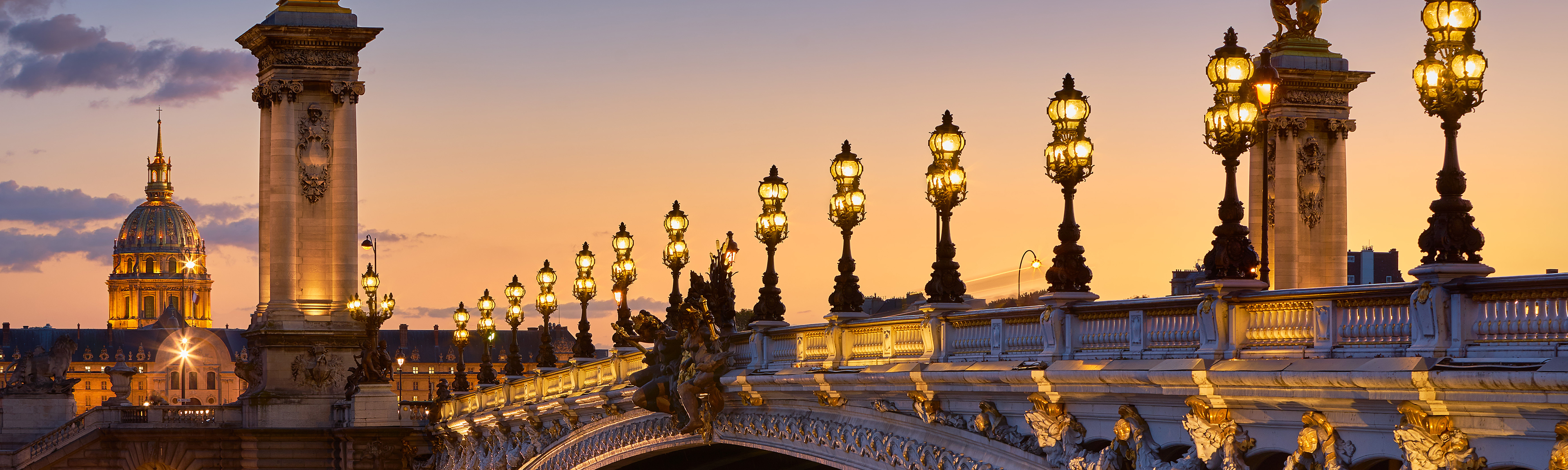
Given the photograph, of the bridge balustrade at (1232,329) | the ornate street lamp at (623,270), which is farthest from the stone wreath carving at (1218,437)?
the ornate street lamp at (623,270)

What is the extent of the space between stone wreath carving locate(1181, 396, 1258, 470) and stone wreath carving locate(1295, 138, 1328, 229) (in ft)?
118

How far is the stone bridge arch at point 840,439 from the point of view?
89.5 feet

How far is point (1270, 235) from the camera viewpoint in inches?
2277

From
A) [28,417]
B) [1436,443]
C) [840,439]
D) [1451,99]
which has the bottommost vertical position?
[28,417]

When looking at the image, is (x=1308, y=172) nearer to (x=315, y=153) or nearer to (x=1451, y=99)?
(x=315, y=153)

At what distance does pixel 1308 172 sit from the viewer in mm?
56062

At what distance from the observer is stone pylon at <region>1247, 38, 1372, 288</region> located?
55125mm

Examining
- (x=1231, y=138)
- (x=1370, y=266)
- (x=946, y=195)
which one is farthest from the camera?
(x=1370, y=266)

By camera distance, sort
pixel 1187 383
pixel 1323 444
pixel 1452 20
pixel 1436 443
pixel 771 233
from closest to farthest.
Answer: pixel 1436 443 < pixel 1452 20 < pixel 1323 444 < pixel 1187 383 < pixel 771 233

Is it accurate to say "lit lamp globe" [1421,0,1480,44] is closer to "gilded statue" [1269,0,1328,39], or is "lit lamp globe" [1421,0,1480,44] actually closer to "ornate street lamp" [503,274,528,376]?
"gilded statue" [1269,0,1328,39]

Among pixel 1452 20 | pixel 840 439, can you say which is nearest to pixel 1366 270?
pixel 840 439

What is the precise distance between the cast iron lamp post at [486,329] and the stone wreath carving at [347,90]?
742 cm

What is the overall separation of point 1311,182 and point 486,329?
26323 mm

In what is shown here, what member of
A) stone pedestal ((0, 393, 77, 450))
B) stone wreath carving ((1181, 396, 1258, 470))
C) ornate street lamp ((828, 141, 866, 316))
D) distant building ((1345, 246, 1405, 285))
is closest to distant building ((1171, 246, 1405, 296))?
distant building ((1345, 246, 1405, 285))
